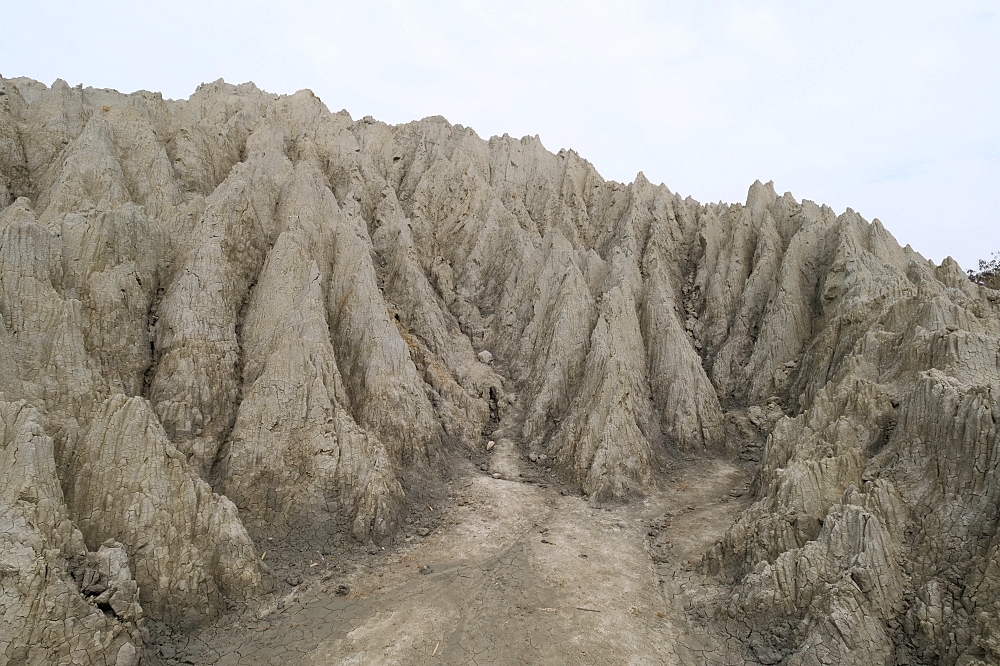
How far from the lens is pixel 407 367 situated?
1602 cm

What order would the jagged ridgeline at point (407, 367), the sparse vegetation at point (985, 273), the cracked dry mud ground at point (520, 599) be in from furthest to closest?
the sparse vegetation at point (985, 273) → the cracked dry mud ground at point (520, 599) → the jagged ridgeline at point (407, 367)

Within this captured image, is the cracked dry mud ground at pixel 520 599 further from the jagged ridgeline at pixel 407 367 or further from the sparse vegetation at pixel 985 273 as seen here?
the sparse vegetation at pixel 985 273

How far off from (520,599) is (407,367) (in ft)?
25.3

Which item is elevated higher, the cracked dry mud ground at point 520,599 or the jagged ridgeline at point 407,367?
the jagged ridgeline at point 407,367

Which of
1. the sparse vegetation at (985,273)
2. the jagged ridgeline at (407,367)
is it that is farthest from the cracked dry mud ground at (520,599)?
the sparse vegetation at (985,273)

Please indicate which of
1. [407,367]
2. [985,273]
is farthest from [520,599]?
[985,273]

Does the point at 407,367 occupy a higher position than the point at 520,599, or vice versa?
the point at 407,367

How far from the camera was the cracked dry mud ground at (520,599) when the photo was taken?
9227mm

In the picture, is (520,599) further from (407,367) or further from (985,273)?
(985,273)

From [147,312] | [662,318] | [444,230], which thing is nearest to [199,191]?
[147,312]

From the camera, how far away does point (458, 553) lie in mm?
12359

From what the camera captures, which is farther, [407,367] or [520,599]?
[407,367]

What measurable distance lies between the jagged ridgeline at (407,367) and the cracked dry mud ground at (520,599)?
860mm

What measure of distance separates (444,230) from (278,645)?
761 inches
